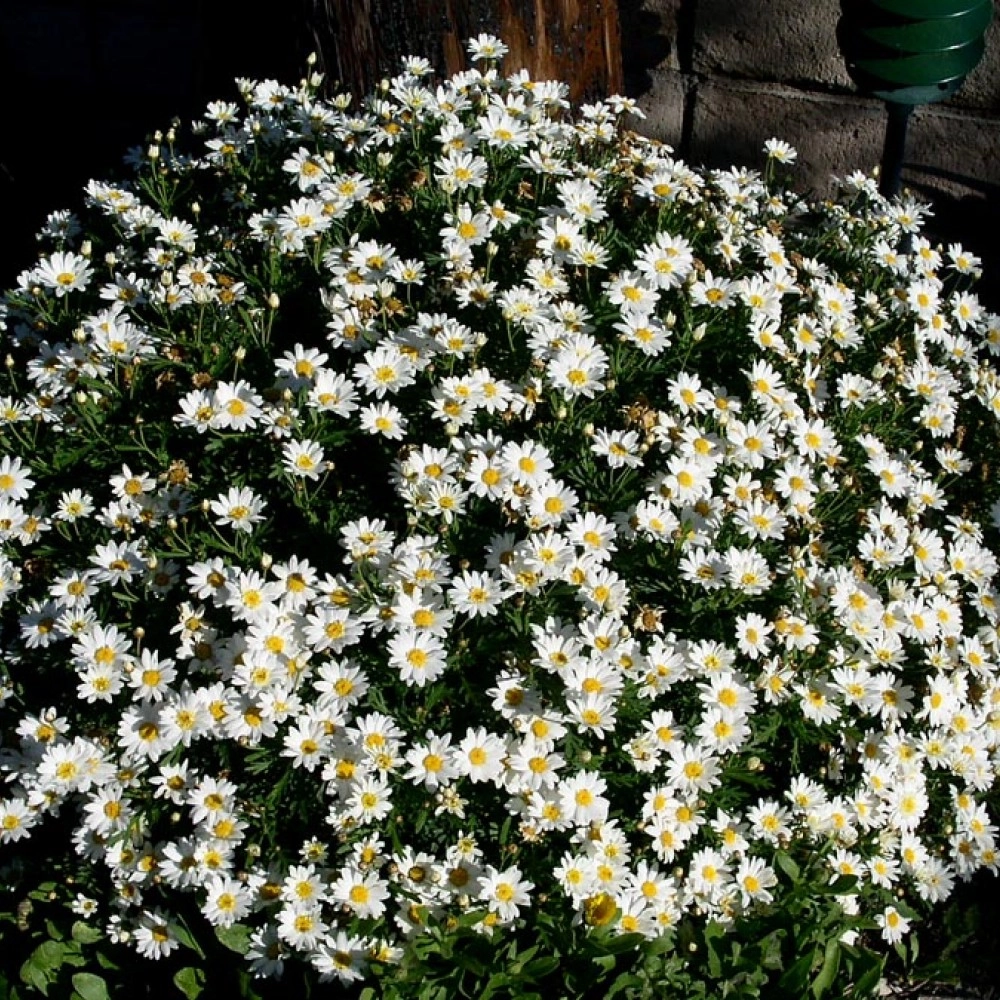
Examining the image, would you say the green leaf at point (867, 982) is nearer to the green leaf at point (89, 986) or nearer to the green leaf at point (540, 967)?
the green leaf at point (540, 967)

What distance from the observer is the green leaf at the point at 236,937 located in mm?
2635

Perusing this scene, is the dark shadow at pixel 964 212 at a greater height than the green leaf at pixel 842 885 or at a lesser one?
greater

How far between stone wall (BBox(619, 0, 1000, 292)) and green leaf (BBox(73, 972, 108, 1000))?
3732 mm

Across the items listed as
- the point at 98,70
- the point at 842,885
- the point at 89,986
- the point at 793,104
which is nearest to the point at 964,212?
the point at 793,104

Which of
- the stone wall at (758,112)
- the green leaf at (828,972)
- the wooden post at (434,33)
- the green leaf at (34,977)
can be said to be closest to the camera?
the green leaf at (828,972)

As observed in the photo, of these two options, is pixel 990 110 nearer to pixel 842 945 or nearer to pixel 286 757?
pixel 842 945

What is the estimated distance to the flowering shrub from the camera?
264 centimetres

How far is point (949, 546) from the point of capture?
320cm

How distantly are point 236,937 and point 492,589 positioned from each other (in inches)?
32.8

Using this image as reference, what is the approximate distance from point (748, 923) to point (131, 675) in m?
1.32

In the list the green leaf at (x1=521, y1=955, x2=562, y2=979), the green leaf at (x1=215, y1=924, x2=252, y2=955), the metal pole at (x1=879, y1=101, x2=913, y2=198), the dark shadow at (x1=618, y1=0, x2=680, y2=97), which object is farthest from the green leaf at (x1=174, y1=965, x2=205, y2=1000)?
the dark shadow at (x1=618, y1=0, x2=680, y2=97)

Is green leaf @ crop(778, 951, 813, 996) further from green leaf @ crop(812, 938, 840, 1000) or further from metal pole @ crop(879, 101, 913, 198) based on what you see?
metal pole @ crop(879, 101, 913, 198)

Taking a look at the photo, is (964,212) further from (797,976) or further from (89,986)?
(89,986)

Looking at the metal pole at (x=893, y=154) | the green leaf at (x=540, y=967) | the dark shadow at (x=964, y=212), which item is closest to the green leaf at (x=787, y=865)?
the green leaf at (x=540, y=967)
